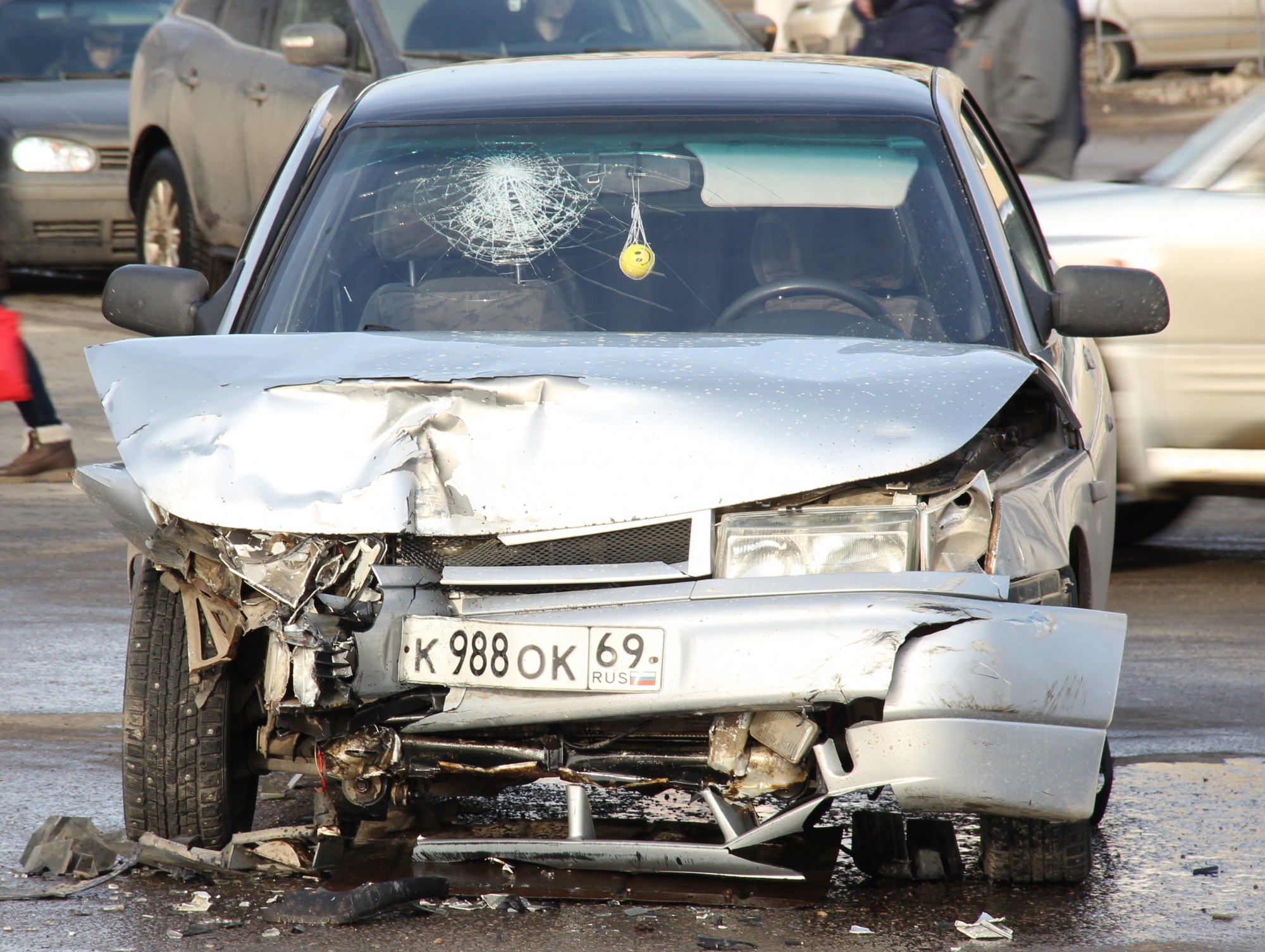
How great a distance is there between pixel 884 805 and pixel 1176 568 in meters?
3.18

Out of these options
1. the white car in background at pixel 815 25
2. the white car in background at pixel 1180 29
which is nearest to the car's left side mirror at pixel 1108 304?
the white car in background at pixel 815 25

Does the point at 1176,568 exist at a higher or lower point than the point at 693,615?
lower

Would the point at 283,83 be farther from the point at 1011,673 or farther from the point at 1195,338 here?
the point at 1011,673

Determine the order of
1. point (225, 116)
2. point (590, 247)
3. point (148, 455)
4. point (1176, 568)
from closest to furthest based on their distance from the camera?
point (148, 455) → point (590, 247) → point (1176, 568) → point (225, 116)

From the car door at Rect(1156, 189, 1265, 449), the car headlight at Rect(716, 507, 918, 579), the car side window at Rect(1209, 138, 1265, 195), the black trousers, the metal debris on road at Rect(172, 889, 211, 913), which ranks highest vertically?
the car side window at Rect(1209, 138, 1265, 195)

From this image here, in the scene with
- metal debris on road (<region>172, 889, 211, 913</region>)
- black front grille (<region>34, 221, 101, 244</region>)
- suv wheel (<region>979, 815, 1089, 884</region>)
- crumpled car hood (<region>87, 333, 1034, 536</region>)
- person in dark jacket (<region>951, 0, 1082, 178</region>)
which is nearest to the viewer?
crumpled car hood (<region>87, 333, 1034, 536</region>)

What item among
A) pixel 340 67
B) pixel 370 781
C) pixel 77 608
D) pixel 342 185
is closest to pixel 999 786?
pixel 370 781

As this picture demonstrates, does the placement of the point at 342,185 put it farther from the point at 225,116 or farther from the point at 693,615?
the point at 225,116

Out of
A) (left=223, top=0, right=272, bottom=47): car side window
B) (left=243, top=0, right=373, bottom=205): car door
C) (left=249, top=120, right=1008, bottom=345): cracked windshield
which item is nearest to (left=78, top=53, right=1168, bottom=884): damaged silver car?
(left=249, top=120, right=1008, bottom=345): cracked windshield

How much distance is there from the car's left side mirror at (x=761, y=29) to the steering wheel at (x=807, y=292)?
5.51 meters

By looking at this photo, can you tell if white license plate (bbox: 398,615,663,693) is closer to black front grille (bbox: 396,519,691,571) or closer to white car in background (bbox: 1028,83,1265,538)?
black front grille (bbox: 396,519,691,571)

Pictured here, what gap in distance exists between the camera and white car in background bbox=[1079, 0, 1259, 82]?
2102 centimetres

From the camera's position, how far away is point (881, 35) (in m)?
8.91

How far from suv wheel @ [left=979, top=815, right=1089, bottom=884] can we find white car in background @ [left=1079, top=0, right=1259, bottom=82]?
18.5 metres
